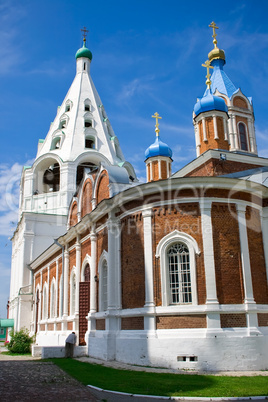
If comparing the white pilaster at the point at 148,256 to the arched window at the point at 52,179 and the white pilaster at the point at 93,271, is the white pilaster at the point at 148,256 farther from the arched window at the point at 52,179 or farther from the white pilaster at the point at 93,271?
the arched window at the point at 52,179

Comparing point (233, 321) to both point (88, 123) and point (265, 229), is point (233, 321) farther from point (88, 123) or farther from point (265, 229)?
point (88, 123)

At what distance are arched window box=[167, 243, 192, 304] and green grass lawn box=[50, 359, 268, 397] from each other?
2.40 meters

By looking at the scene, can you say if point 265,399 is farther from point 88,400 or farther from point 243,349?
point 243,349

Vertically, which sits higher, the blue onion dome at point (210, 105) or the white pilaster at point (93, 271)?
the blue onion dome at point (210, 105)

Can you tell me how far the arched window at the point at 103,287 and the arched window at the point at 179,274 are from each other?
3.17m

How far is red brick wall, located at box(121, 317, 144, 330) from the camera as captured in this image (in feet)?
39.7

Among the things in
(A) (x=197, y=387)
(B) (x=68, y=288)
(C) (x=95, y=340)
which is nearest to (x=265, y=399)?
(A) (x=197, y=387)

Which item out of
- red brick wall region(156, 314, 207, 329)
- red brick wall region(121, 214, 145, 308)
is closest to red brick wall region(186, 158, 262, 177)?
red brick wall region(121, 214, 145, 308)

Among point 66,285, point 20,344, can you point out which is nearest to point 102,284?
point 66,285

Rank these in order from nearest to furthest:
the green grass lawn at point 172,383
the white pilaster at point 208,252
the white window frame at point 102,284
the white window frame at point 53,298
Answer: the green grass lawn at point 172,383, the white pilaster at point 208,252, the white window frame at point 102,284, the white window frame at point 53,298

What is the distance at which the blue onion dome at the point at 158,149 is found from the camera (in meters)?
20.7

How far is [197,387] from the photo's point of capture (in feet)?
26.5

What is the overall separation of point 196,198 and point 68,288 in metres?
9.07

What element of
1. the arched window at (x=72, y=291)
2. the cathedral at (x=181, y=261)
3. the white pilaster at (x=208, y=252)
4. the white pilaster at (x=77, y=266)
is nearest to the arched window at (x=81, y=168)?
the cathedral at (x=181, y=261)
